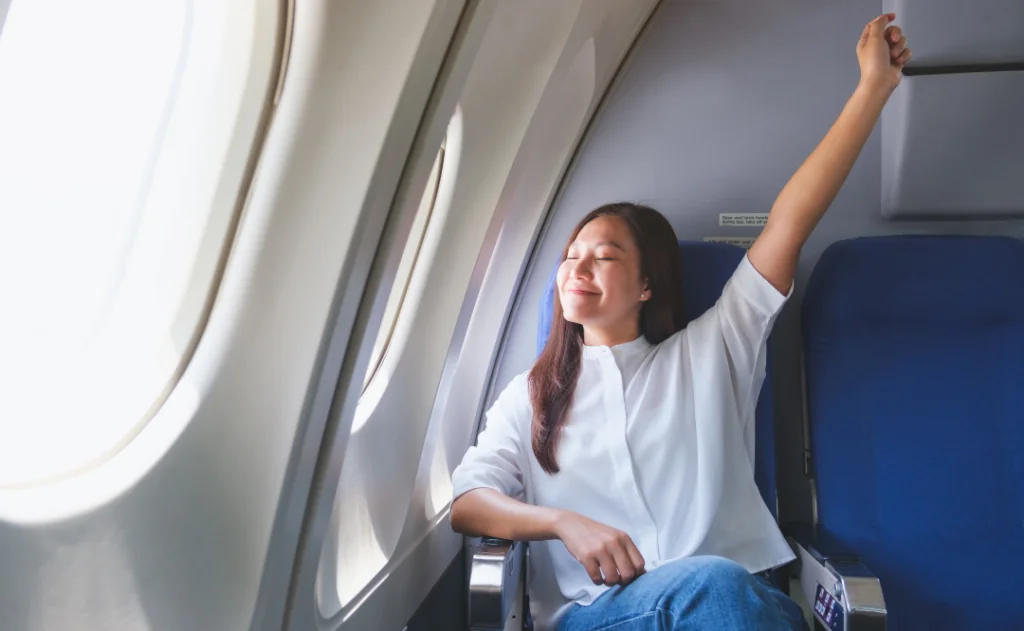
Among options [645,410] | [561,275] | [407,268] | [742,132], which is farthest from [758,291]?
[407,268]

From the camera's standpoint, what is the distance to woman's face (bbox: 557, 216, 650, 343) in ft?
→ 6.47

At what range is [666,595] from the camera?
4.74 feet

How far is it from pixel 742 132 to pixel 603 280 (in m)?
0.92

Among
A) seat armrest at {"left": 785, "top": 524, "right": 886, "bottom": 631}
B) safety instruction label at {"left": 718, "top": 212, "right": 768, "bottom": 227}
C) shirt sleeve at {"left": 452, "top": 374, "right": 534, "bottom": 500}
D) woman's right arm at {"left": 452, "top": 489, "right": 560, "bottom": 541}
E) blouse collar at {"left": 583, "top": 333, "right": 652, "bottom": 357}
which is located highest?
safety instruction label at {"left": 718, "top": 212, "right": 768, "bottom": 227}

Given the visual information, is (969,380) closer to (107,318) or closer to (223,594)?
(223,594)

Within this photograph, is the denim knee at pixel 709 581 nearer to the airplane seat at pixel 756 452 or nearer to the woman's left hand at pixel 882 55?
the airplane seat at pixel 756 452

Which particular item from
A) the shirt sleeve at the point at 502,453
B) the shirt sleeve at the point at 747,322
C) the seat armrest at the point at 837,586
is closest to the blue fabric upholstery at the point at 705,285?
the shirt sleeve at the point at 747,322

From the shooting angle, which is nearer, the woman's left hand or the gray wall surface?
the woman's left hand

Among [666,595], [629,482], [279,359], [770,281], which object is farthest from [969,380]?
[279,359]

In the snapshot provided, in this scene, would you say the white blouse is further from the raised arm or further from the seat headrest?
the seat headrest

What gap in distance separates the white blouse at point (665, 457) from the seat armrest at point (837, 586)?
9cm

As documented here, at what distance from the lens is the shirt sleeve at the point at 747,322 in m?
1.83

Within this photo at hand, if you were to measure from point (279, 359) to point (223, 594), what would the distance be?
1.42 feet

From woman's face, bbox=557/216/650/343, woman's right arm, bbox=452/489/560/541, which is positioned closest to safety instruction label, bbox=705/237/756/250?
woman's face, bbox=557/216/650/343
